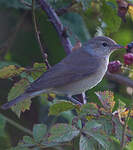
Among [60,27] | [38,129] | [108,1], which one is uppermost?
[108,1]

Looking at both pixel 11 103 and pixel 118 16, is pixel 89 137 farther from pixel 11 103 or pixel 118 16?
pixel 118 16

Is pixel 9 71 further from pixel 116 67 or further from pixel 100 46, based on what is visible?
pixel 100 46

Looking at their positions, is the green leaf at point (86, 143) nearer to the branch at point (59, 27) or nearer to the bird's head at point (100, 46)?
the branch at point (59, 27)

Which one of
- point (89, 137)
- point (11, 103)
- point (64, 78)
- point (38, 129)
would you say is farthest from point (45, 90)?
point (89, 137)

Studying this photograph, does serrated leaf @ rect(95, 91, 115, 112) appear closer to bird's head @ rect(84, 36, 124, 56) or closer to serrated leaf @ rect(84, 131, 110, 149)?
serrated leaf @ rect(84, 131, 110, 149)

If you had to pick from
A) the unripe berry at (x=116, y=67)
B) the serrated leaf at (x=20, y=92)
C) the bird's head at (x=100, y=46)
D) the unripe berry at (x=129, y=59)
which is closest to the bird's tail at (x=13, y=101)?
the serrated leaf at (x=20, y=92)

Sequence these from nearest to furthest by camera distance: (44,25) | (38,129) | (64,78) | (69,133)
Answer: (69,133) < (38,129) < (64,78) < (44,25)
